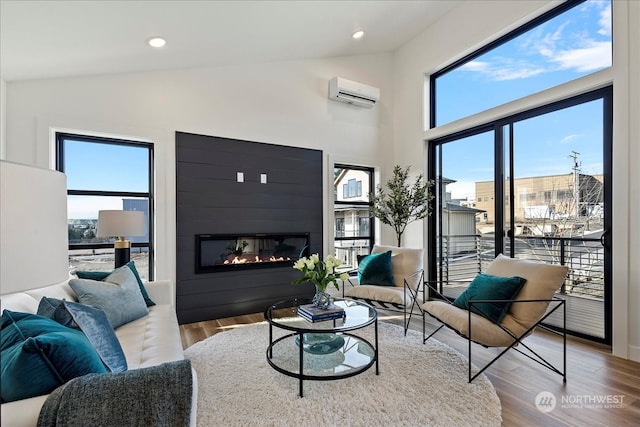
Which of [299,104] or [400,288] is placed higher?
[299,104]

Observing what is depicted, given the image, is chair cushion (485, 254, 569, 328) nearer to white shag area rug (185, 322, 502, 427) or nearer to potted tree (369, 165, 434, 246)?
white shag area rug (185, 322, 502, 427)

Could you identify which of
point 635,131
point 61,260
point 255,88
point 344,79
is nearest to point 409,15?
point 344,79

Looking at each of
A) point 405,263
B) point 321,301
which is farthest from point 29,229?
point 405,263

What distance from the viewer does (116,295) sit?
2324 mm

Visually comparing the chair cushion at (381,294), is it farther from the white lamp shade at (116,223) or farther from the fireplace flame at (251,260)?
the white lamp shade at (116,223)

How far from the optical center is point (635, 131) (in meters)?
2.67

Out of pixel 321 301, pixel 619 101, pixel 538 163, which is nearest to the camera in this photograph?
pixel 321 301

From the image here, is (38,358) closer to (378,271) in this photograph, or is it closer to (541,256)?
(378,271)

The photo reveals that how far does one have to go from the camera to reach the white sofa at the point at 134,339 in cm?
101

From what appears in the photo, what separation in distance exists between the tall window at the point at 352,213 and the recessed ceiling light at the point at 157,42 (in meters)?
2.70

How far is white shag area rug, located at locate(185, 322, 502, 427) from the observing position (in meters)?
1.89

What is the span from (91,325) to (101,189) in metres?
2.50

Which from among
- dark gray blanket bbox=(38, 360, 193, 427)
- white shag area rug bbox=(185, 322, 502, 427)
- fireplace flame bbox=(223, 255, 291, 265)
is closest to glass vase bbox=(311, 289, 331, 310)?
white shag area rug bbox=(185, 322, 502, 427)

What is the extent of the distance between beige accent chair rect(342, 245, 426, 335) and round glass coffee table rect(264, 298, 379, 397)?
631 millimetres
